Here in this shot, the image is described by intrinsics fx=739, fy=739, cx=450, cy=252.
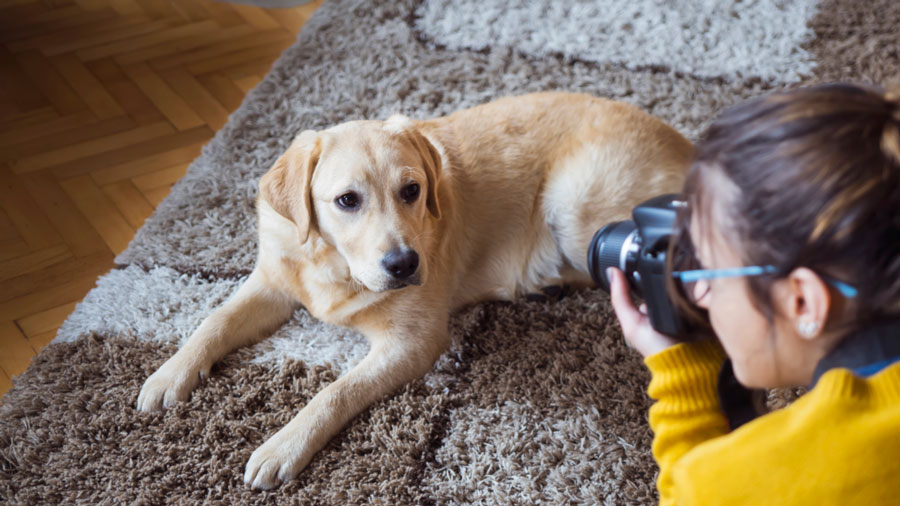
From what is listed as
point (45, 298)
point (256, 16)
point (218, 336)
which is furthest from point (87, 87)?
point (218, 336)

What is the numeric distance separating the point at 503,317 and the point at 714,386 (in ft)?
3.25

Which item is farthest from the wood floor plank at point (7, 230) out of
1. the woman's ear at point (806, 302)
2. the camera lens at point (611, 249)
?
the woman's ear at point (806, 302)

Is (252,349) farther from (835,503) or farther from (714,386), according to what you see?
(835,503)

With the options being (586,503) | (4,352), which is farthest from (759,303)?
(4,352)

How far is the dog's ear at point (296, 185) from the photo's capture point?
192 cm

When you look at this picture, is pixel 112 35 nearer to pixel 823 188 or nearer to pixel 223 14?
pixel 223 14

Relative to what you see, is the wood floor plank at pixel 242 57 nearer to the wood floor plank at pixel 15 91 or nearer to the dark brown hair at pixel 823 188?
the wood floor plank at pixel 15 91

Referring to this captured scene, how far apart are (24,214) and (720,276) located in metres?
2.50

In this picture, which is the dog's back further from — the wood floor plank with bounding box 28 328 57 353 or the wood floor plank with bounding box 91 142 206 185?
the wood floor plank with bounding box 28 328 57 353

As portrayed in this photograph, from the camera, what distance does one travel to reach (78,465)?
1.90 metres

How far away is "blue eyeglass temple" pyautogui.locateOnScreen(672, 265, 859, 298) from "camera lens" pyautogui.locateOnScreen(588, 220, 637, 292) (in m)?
0.30

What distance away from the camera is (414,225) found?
6.46 feet

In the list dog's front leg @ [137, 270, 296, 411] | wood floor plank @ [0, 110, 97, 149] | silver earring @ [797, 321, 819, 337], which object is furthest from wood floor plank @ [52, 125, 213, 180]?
silver earring @ [797, 321, 819, 337]

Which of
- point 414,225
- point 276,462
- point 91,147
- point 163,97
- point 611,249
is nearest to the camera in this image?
point 611,249
